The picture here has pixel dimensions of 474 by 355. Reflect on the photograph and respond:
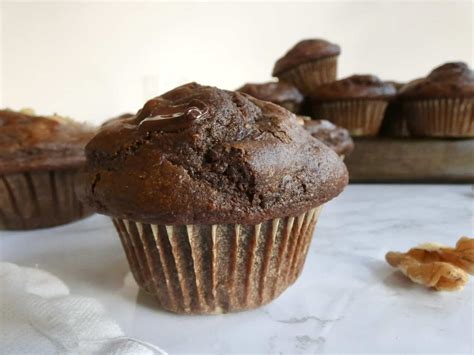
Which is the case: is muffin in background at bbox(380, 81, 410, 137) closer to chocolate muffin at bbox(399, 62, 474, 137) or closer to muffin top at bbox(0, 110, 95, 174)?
chocolate muffin at bbox(399, 62, 474, 137)

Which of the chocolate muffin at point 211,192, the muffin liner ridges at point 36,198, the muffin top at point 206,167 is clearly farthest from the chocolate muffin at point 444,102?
the muffin liner ridges at point 36,198

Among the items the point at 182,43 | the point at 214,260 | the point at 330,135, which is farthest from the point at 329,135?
the point at 182,43

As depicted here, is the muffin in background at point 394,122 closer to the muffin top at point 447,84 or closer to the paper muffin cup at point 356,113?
the paper muffin cup at point 356,113

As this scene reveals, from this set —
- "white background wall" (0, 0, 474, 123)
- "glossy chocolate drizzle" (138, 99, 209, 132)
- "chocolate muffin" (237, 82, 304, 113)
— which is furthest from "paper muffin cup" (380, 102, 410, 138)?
"white background wall" (0, 0, 474, 123)

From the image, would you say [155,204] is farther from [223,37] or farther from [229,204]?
[223,37]

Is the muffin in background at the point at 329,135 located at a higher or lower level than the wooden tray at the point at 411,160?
higher

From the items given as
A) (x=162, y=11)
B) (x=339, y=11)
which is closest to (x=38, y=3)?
(x=162, y=11)
